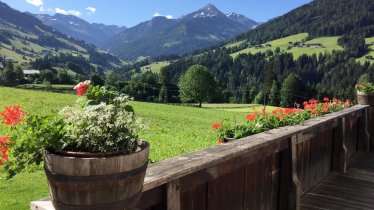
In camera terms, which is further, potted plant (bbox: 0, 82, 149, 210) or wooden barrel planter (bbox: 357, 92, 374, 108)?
wooden barrel planter (bbox: 357, 92, 374, 108)

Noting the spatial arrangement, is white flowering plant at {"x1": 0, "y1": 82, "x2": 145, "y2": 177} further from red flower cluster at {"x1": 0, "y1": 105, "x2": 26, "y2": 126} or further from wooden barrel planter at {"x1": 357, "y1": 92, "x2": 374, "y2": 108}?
wooden barrel planter at {"x1": 357, "y1": 92, "x2": 374, "y2": 108}

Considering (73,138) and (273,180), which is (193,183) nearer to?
(73,138)

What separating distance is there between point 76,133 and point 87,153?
180 mm

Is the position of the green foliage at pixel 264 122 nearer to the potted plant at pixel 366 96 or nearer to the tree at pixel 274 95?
the potted plant at pixel 366 96

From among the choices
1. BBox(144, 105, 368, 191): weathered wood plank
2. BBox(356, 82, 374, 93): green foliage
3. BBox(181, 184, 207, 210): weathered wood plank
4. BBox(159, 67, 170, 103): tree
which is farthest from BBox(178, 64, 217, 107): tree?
BBox(181, 184, 207, 210): weathered wood plank

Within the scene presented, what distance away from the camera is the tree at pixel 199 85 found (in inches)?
3302

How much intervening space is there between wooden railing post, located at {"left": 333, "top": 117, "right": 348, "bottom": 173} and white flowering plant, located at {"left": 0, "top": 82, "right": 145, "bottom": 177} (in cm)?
680

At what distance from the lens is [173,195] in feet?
10.8

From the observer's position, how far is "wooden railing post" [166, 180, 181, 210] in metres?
3.23

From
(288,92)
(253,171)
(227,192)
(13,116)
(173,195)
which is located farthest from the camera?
(288,92)

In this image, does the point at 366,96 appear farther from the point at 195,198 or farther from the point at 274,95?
the point at 274,95

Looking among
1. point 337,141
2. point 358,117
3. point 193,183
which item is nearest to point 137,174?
point 193,183

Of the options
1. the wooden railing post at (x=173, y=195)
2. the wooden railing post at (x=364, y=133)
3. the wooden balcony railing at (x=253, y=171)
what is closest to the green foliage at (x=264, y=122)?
the wooden balcony railing at (x=253, y=171)

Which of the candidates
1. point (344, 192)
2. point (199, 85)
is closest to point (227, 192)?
point (344, 192)
